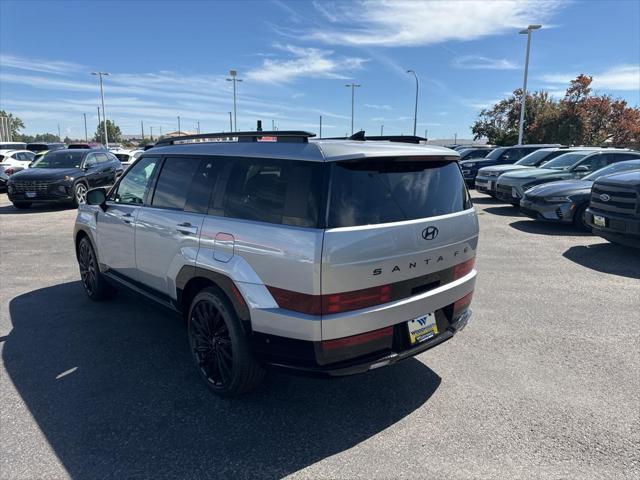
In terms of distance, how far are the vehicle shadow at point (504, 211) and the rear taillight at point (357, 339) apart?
1058cm

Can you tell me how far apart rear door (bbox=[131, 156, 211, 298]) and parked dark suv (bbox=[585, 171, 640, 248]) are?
6644 millimetres

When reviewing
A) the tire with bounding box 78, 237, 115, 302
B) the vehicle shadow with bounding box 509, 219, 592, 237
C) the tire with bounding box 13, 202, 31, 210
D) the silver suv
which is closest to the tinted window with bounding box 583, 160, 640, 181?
the vehicle shadow with bounding box 509, 219, 592, 237

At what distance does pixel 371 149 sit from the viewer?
284cm

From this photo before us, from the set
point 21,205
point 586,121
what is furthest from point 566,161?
point 586,121

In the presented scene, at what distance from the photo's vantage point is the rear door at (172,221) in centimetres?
341

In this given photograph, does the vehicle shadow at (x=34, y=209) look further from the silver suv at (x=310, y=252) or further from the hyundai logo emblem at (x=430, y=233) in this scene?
the hyundai logo emblem at (x=430, y=233)

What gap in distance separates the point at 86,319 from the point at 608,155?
12856 millimetres

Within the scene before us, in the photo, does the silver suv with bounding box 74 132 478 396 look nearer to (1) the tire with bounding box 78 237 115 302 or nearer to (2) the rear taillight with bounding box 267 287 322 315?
(2) the rear taillight with bounding box 267 287 322 315

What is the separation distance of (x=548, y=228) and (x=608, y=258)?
298cm

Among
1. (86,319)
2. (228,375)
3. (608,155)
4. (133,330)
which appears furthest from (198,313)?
(608,155)

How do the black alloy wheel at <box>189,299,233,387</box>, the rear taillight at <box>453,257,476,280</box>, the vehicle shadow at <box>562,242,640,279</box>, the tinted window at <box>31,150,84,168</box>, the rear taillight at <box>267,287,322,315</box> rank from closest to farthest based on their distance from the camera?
the rear taillight at <box>267,287,322,315</box>, the black alloy wheel at <box>189,299,233,387</box>, the rear taillight at <box>453,257,476,280</box>, the vehicle shadow at <box>562,242,640,279</box>, the tinted window at <box>31,150,84,168</box>

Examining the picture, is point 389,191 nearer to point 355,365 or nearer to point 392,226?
point 392,226

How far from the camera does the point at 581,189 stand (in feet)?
31.6

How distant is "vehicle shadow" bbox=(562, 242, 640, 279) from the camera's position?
6659mm
